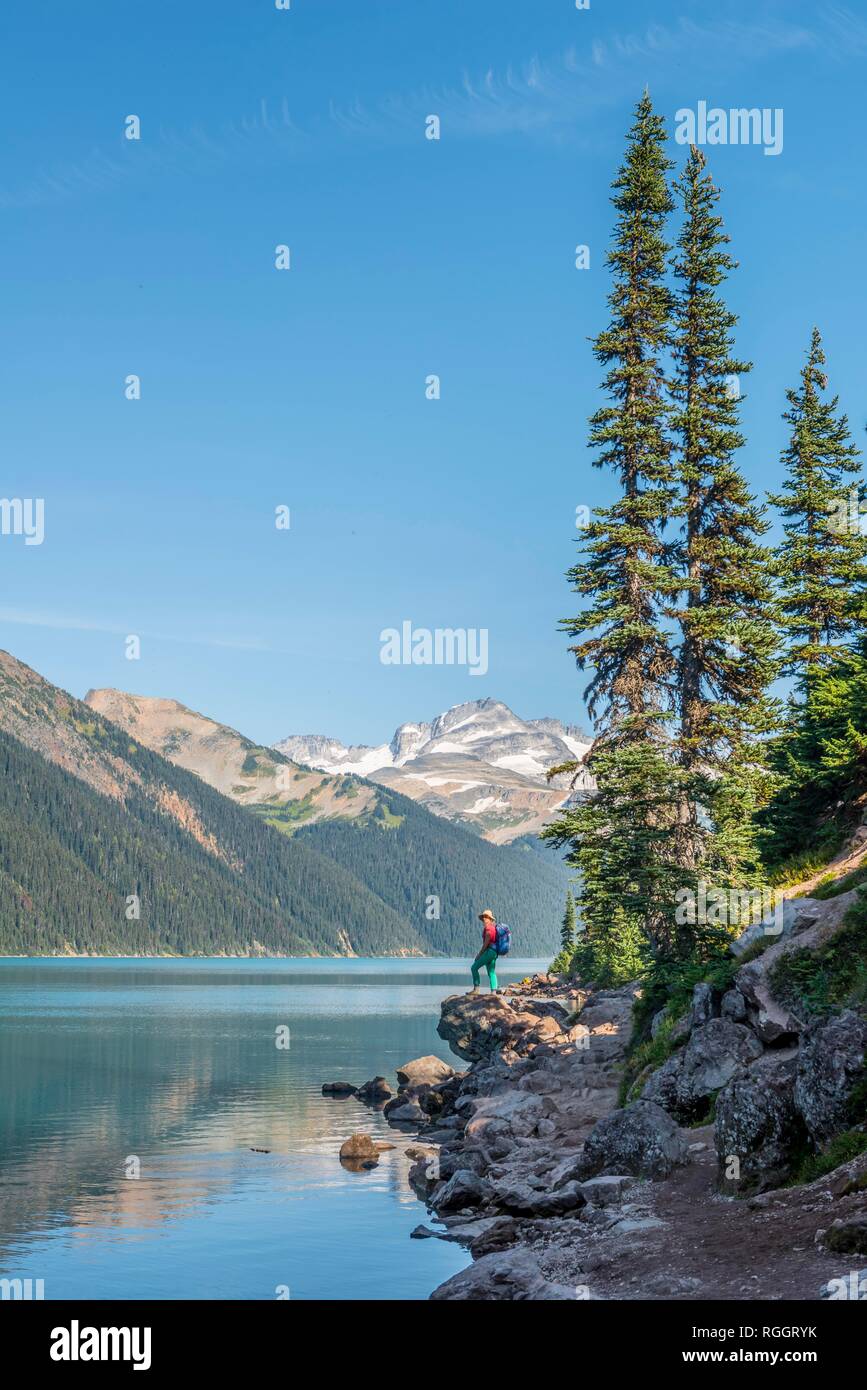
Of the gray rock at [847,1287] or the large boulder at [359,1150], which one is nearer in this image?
the gray rock at [847,1287]

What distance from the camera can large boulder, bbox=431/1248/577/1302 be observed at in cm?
2078

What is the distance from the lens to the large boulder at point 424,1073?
6781cm

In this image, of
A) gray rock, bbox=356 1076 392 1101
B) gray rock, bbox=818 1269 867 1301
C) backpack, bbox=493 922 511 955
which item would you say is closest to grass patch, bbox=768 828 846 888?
backpack, bbox=493 922 511 955

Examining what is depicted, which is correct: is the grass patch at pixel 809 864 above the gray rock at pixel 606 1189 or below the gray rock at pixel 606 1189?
above

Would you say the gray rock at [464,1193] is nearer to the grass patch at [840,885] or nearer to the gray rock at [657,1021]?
the gray rock at [657,1021]

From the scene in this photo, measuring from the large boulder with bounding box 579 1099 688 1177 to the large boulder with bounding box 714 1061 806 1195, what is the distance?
9.85ft

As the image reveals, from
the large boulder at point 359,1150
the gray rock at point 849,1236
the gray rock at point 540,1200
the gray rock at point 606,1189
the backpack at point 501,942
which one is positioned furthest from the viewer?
the backpack at point 501,942

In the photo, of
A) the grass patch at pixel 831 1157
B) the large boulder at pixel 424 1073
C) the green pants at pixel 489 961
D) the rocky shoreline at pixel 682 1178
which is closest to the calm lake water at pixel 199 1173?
the rocky shoreline at pixel 682 1178

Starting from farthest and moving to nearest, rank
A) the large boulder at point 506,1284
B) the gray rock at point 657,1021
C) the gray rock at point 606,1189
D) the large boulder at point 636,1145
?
1. the gray rock at point 657,1021
2. the large boulder at point 636,1145
3. the gray rock at point 606,1189
4. the large boulder at point 506,1284

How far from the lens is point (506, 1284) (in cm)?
2175

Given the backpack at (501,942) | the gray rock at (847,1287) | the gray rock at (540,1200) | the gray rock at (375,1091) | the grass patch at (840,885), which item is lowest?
the gray rock at (375,1091)

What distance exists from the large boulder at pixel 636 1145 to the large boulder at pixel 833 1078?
5309 millimetres

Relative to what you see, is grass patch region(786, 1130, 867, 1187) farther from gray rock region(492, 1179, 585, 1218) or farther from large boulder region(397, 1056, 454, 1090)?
large boulder region(397, 1056, 454, 1090)
